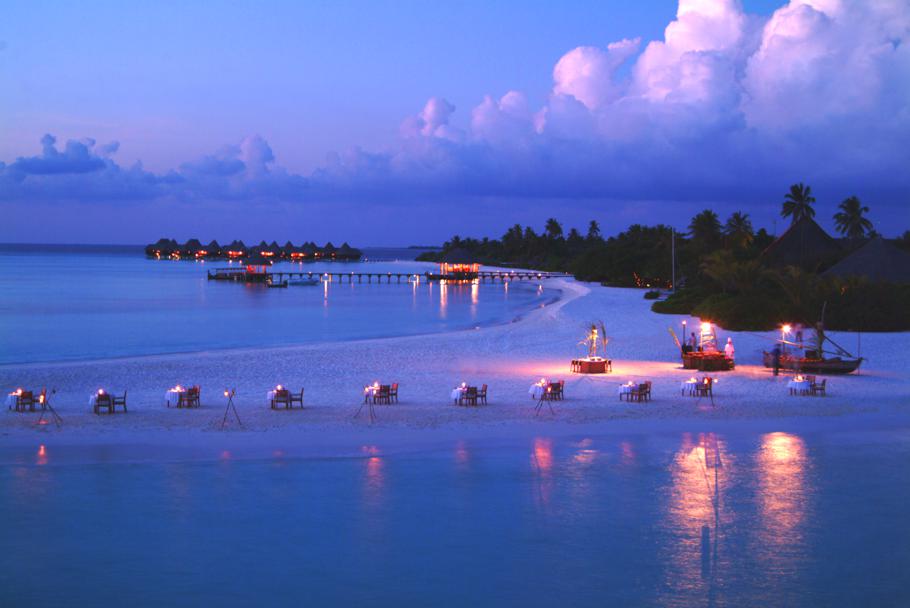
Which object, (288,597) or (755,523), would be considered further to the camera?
(755,523)

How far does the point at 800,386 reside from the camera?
20.0 m

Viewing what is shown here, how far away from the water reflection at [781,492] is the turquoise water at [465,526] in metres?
0.04

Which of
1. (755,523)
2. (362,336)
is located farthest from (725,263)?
(755,523)

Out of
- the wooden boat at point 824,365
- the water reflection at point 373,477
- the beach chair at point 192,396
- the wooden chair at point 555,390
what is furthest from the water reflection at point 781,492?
the beach chair at point 192,396

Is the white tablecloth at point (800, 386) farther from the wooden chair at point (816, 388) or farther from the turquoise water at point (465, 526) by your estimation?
the turquoise water at point (465, 526)

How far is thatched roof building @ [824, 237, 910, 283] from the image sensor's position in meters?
40.4

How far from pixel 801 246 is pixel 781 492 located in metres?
→ 43.3

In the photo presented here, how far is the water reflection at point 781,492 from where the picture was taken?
1060 cm

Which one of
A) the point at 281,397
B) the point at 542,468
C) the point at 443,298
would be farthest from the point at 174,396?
the point at 443,298

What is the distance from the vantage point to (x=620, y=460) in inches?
557

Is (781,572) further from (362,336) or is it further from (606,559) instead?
(362,336)

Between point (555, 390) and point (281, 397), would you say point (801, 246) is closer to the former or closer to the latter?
point (555, 390)

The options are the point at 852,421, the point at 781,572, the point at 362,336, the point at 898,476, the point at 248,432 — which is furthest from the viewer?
the point at 362,336

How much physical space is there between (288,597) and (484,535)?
9.09ft
